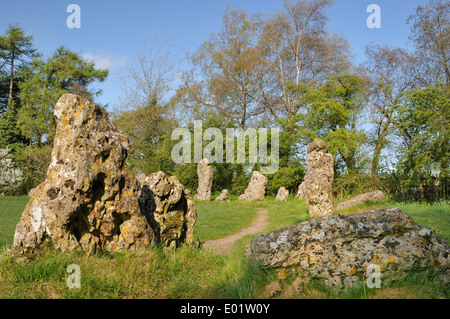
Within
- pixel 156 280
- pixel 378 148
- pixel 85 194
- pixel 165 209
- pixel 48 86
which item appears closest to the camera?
pixel 156 280

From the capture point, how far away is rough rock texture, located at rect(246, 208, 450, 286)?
3.86 m

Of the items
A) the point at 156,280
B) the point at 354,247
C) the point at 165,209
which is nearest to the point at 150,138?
the point at 165,209

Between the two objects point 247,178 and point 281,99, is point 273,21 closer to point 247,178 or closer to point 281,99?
point 281,99

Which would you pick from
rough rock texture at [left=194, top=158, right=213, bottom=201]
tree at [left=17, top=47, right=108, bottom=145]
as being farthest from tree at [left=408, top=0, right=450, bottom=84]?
tree at [left=17, top=47, right=108, bottom=145]

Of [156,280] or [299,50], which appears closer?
[156,280]

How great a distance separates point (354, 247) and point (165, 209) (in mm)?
3990

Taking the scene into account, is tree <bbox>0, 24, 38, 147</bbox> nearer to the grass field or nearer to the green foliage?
the green foliage

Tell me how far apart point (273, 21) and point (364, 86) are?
1005 cm

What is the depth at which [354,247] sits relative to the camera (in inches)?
163

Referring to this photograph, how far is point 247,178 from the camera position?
2914 cm

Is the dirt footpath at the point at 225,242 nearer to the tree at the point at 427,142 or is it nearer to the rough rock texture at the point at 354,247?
the rough rock texture at the point at 354,247

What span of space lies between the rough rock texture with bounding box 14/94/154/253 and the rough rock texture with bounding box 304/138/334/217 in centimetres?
866

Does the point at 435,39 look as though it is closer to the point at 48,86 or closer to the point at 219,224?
the point at 219,224

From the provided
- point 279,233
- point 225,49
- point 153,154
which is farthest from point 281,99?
point 279,233
